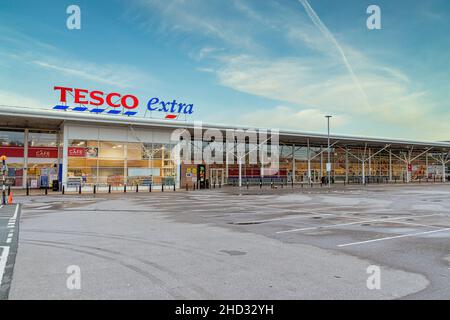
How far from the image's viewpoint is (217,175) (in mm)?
50469

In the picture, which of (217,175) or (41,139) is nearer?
(41,139)

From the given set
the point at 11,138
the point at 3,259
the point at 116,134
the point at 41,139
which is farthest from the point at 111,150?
the point at 3,259

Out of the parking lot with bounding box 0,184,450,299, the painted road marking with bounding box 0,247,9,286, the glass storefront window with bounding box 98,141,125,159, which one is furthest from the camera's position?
the glass storefront window with bounding box 98,141,125,159

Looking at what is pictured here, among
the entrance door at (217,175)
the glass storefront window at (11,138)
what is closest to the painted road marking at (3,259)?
the glass storefront window at (11,138)

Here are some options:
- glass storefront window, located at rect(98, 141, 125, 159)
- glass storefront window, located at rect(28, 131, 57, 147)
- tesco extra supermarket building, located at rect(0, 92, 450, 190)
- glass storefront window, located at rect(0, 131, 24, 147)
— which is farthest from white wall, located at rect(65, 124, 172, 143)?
glass storefront window, located at rect(0, 131, 24, 147)

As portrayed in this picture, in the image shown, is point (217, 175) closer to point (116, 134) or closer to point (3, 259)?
point (116, 134)

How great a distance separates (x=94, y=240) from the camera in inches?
388

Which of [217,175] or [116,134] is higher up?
[116,134]

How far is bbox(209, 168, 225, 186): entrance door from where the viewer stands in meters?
50.0

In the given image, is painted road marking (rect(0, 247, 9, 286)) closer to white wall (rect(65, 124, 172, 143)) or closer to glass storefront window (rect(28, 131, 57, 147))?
white wall (rect(65, 124, 172, 143))

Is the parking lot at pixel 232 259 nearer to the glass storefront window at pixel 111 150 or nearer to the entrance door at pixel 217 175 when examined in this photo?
the glass storefront window at pixel 111 150

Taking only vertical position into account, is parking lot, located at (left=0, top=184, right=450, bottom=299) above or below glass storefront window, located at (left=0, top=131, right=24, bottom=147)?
below

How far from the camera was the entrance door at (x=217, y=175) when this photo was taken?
49969 mm

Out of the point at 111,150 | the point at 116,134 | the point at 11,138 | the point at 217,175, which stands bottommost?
the point at 217,175
